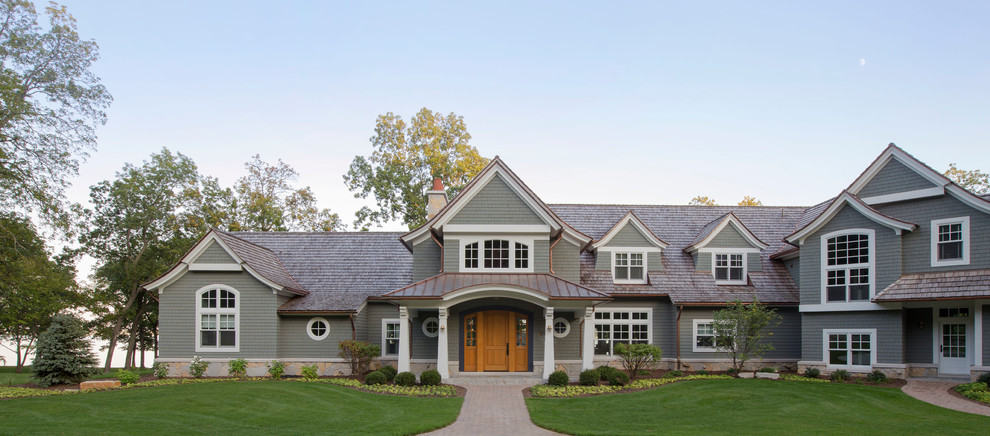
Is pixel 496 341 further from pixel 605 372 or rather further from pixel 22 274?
pixel 22 274

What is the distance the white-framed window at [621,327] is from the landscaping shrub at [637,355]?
7.88ft

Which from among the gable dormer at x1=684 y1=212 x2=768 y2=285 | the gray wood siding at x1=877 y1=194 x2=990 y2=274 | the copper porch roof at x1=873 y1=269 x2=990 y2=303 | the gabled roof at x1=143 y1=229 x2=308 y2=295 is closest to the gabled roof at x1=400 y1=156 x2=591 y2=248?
the gabled roof at x1=143 y1=229 x2=308 y2=295

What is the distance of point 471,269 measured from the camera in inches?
823

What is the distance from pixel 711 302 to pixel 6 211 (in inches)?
981

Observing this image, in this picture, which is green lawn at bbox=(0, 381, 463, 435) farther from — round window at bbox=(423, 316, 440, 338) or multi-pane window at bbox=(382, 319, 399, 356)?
multi-pane window at bbox=(382, 319, 399, 356)

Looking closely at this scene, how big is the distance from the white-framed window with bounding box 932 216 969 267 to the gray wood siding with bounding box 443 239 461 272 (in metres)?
14.2

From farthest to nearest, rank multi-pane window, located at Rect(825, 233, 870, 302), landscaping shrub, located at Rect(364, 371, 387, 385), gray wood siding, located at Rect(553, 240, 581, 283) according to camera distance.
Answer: gray wood siding, located at Rect(553, 240, 581, 283) < multi-pane window, located at Rect(825, 233, 870, 302) < landscaping shrub, located at Rect(364, 371, 387, 385)

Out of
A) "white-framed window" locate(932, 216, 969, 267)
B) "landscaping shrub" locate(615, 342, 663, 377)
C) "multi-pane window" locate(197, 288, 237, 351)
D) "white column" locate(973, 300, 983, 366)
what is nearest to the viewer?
"white column" locate(973, 300, 983, 366)

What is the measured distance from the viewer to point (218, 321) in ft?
70.7

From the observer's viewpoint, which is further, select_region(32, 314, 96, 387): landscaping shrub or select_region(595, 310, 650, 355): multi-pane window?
select_region(595, 310, 650, 355): multi-pane window

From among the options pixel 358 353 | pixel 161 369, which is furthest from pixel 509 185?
pixel 161 369

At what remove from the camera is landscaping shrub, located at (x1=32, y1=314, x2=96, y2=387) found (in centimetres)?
1947

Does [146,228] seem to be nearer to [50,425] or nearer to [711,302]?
[50,425]

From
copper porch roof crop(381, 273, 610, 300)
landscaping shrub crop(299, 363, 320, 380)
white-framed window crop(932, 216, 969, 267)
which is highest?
white-framed window crop(932, 216, 969, 267)
